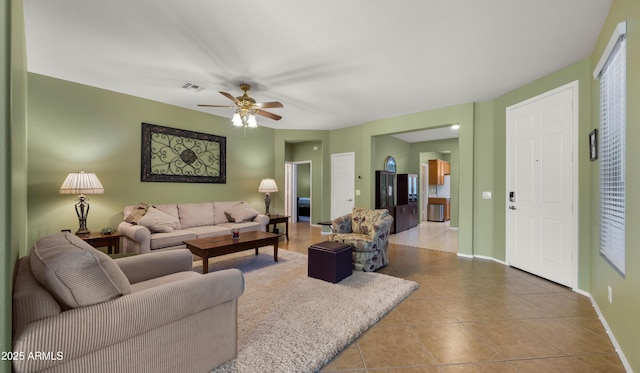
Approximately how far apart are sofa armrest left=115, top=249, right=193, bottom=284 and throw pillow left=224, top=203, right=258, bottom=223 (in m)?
2.58

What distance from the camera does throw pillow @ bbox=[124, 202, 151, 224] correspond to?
3.85 m

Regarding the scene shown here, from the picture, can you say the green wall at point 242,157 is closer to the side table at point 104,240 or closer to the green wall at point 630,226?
the green wall at point 630,226

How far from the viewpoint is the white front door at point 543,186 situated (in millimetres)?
3047

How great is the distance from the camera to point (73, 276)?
1.21 metres

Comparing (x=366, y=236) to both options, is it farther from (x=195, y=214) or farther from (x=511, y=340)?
(x=195, y=214)

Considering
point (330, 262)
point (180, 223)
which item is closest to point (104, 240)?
point (180, 223)

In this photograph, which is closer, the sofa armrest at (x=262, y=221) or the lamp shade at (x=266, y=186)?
the sofa armrest at (x=262, y=221)

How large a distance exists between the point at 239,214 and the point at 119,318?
12.3 feet

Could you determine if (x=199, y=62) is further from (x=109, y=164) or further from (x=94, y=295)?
(x=94, y=295)

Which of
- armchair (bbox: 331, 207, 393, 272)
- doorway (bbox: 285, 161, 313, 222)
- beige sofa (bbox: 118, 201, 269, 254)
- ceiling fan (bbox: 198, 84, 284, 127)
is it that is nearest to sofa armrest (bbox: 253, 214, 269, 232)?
beige sofa (bbox: 118, 201, 269, 254)

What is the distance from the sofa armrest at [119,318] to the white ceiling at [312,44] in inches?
84.4

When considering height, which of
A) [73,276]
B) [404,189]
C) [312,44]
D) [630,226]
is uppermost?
[312,44]

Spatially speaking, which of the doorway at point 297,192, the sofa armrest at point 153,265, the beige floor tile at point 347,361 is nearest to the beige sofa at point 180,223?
the sofa armrest at point 153,265

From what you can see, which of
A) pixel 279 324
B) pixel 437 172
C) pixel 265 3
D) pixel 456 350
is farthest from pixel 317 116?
pixel 437 172
